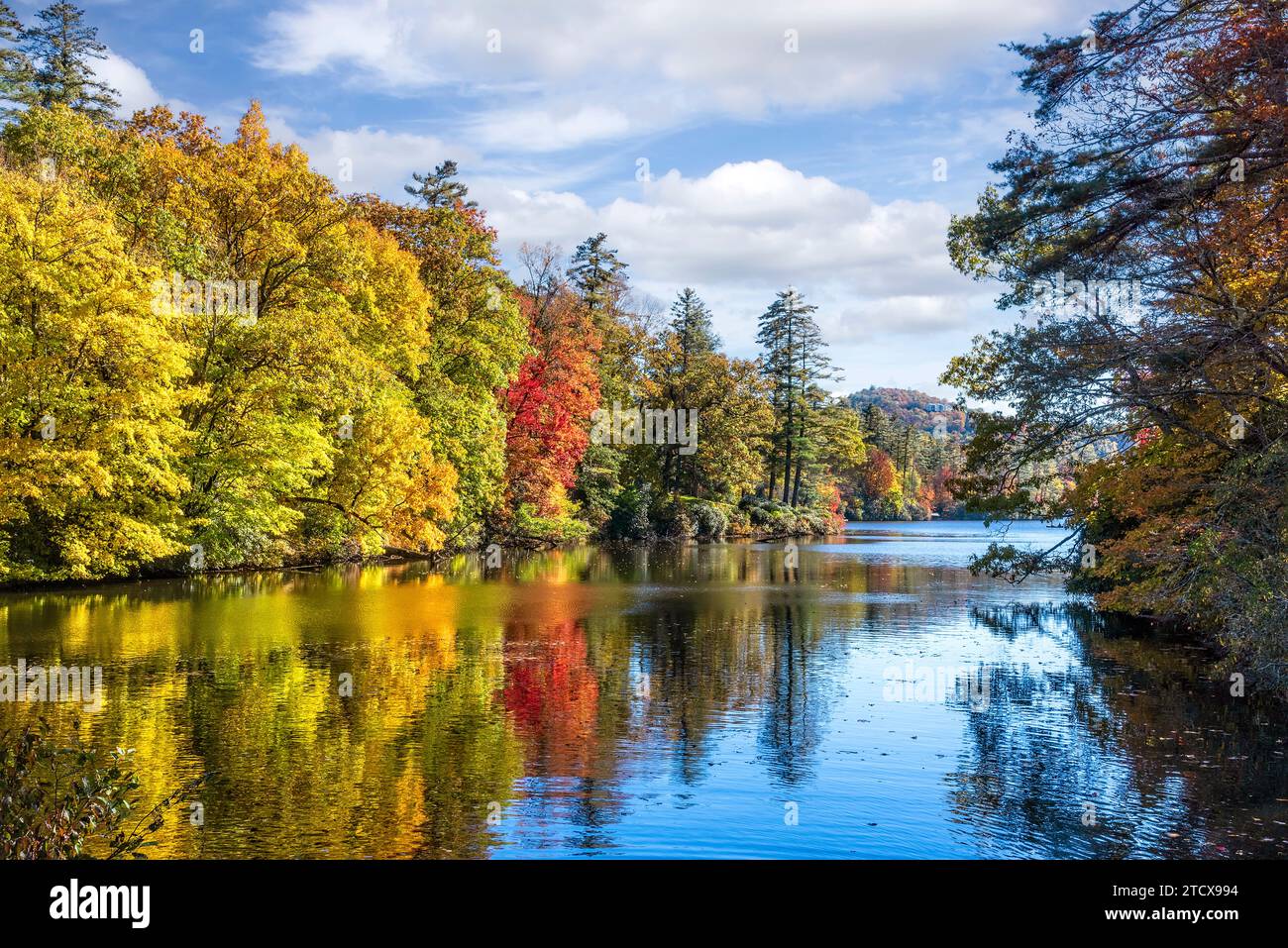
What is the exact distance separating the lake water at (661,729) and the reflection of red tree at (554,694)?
0.07 m

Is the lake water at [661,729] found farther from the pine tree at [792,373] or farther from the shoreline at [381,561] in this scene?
the pine tree at [792,373]

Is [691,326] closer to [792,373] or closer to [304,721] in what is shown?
[792,373]

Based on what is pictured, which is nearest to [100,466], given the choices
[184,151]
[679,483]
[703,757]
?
[184,151]

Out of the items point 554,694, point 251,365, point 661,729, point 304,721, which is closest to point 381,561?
point 251,365

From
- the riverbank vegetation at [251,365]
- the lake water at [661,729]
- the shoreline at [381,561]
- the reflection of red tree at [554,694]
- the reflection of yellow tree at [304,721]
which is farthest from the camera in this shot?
the shoreline at [381,561]

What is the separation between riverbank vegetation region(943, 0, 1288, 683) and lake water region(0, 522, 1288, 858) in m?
2.27

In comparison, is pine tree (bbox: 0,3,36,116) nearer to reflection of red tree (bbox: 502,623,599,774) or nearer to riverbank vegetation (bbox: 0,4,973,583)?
riverbank vegetation (bbox: 0,4,973,583)

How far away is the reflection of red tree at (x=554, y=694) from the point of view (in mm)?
11461

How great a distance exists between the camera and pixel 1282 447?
13.3 m

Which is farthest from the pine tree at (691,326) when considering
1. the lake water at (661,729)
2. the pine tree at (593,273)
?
the lake water at (661,729)

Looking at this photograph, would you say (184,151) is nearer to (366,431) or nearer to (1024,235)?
(366,431)

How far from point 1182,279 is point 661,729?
429 inches

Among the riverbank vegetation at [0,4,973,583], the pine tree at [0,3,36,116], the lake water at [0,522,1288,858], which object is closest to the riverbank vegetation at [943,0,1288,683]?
the lake water at [0,522,1288,858]

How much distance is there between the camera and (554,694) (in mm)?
14445
